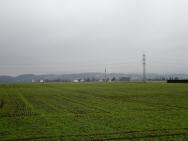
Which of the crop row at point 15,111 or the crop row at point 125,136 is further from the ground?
the crop row at point 15,111

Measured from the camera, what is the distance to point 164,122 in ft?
51.7

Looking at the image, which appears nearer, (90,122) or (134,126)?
(134,126)

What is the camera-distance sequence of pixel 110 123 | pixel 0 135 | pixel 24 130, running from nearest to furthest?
pixel 0 135 < pixel 24 130 < pixel 110 123

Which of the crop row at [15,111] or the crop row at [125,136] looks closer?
the crop row at [125,136]

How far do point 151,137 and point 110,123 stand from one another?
12.4ft

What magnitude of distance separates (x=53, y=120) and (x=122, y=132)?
16.4 ft

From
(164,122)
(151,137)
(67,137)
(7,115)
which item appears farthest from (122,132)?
(7,115)

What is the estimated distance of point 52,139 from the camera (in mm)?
11930

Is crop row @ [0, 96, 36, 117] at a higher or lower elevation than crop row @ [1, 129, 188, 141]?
higher

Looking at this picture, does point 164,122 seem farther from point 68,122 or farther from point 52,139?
point 52,139

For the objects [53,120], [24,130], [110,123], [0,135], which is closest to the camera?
[0,135]

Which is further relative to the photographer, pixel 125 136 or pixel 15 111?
pixel 15 111

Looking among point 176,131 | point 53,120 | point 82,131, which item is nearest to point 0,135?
point 82,131

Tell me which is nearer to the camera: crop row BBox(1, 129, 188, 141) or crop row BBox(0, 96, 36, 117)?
crop row BBox(1, 129, 188, 141)
